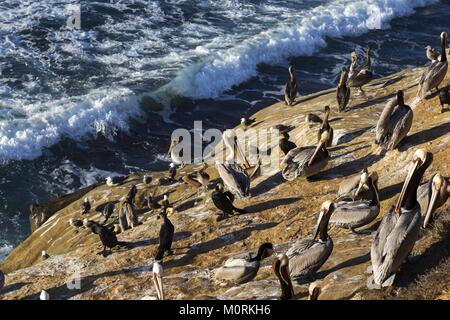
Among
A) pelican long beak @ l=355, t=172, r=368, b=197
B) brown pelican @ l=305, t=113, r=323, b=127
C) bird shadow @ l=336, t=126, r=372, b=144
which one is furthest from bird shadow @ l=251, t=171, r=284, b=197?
brown pelican @ l=305, t=113, r=323, b=127

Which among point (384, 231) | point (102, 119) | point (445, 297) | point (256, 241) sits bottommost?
point (102, 119)

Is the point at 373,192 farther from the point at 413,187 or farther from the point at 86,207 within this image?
the point at 86,207

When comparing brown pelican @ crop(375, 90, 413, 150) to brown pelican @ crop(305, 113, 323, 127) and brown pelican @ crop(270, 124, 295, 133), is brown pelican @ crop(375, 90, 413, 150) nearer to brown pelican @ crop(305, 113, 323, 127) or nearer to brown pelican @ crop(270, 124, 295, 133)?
brown pelican @ crop(305, 113, 323, 127)

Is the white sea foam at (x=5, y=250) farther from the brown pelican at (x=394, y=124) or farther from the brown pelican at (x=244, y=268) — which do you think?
the brown pelican at (x=394, y=124)

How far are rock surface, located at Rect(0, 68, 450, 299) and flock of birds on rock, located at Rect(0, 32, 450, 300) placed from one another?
0.30 m

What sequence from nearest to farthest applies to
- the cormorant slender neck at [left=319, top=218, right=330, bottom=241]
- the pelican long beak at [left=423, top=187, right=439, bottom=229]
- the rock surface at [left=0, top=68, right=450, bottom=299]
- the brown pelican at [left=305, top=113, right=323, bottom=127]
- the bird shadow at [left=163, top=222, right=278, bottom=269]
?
the rock surface at [left=0, top=68, right=450, bottom=299], the cormorant slender neck at [left=319, top=218, right=330, bottom=241], the pelican long beak at [left=423, top=187, right=439, bottom=229], the bird shadow at [left=163, top=222, right=278, bottom=269], the brown pelican at [left=305, top=113, right=323, bottom=127]

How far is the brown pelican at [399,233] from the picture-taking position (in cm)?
1023

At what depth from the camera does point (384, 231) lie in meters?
10.6

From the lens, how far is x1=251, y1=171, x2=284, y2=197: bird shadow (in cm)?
1725

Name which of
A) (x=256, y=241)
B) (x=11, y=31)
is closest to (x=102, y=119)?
(x=11, y=31)

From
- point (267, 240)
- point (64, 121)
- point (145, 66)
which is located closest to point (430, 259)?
→ point (267, 240)

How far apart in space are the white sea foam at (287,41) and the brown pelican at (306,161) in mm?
22503
